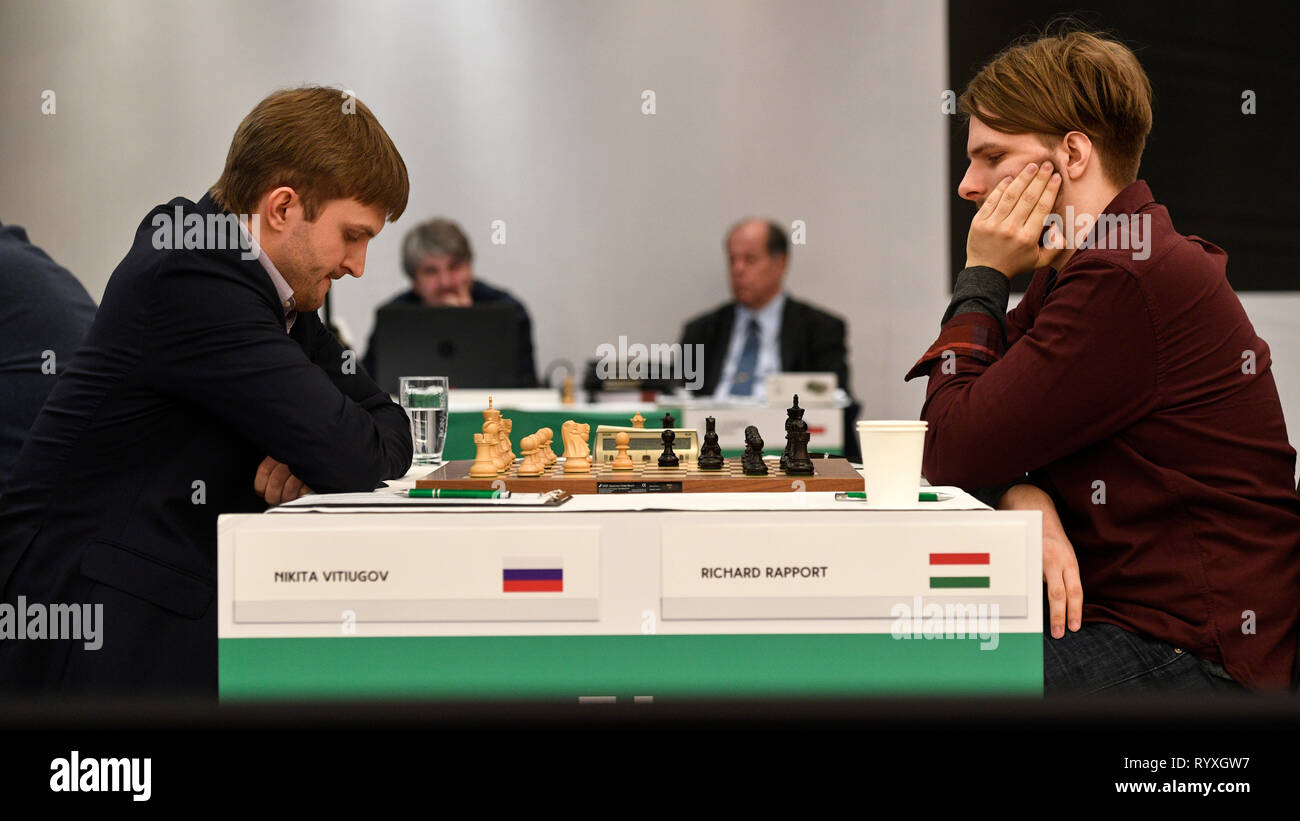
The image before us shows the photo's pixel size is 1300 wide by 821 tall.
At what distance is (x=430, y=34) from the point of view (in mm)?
6141

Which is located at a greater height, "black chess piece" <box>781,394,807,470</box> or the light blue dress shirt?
the light blue dress shirt

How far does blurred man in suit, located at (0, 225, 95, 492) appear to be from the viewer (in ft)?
6.70

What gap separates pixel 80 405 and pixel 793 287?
16.9 ft

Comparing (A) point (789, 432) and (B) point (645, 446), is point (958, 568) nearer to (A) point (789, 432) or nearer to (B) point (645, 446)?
(A) point (789, 432)

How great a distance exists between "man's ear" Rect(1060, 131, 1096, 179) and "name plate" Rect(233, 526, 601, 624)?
811mm

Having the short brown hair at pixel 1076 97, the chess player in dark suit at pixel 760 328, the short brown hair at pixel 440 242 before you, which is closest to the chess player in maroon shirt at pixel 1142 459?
the short brown hair at pixel 1076 97

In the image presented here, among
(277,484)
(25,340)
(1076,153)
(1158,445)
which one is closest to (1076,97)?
(1076,153)

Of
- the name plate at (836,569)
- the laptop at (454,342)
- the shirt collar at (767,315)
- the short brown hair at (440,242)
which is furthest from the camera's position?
the shirt collar at (767,315)

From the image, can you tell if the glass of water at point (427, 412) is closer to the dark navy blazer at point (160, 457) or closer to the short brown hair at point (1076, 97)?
the dark navy blazer at point (160, 457)

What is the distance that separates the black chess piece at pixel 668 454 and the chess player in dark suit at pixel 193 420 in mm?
341

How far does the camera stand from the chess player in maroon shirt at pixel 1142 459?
4.09 ft

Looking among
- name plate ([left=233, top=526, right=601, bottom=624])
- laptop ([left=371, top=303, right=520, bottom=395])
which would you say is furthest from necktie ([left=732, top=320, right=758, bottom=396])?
name plate ([left=233, top=526, right=601, bottom=624])
